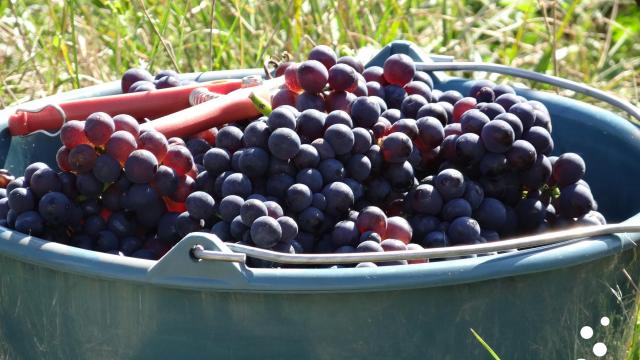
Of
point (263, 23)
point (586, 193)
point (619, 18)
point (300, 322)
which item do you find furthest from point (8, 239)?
point (619, 18)

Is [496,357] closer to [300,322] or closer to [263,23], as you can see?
[300,322]

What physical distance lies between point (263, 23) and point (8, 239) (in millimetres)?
1815

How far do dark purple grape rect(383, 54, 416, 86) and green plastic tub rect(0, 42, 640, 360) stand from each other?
510mm

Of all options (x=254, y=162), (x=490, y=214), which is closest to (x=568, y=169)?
(x=490, y=214)

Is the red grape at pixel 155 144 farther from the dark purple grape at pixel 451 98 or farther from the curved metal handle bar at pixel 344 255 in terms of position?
the dark purple grape at pixel 451 98

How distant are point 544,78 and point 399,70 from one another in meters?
0.29

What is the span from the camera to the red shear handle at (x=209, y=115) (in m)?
1.44

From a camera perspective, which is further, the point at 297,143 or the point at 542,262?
the point at 297,143

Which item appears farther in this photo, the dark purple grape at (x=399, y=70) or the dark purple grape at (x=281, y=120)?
the dark purple grape at (x=399, y=70)

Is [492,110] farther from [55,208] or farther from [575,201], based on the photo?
[55,208]

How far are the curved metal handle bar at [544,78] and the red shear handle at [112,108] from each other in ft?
1.59

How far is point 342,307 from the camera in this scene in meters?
1.08

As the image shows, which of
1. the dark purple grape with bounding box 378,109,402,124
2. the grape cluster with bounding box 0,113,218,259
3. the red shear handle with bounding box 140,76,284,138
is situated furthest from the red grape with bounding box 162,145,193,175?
the dark purple grape with bounding box 378,109,402,124

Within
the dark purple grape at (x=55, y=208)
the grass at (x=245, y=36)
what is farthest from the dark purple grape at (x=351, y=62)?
the grass at (x=245, y=36)
